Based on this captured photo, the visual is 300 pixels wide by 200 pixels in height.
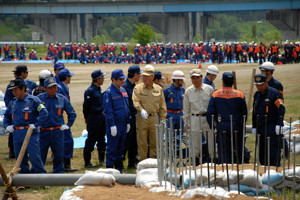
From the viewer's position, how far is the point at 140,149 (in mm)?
8594

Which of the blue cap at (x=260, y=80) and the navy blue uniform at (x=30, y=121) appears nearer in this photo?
the navy blue uniform at (x=30, y=121)

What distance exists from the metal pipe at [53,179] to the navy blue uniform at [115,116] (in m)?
1.78

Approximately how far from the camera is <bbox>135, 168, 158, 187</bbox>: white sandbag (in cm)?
606

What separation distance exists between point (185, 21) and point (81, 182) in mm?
71826

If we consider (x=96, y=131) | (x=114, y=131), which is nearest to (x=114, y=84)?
(x=114, y=131)

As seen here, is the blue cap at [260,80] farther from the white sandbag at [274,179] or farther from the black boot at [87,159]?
the black boot at [87,159]

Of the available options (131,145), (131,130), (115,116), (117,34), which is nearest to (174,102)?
(131,130)

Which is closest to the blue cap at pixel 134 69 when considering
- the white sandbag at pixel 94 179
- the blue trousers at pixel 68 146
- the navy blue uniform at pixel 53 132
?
the navy blue uniform at pixel 53 132

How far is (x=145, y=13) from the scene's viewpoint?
→ 7638cm

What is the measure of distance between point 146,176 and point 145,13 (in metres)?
71.8

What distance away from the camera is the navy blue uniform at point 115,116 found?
26.7 ft

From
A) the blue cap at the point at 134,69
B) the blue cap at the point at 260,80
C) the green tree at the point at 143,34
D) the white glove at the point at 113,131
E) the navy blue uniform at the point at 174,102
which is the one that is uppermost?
the green tree at the point at 143,34

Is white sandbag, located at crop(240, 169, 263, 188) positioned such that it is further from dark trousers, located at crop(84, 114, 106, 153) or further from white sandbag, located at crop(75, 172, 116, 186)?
dark trousers, located at crop(84, 114, 106, 153)

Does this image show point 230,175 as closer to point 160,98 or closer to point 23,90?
point 160,98
